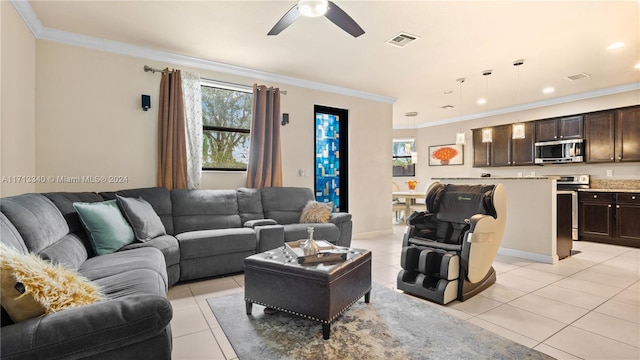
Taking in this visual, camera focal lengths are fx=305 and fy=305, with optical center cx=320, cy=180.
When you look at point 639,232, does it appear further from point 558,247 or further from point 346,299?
point 346,299

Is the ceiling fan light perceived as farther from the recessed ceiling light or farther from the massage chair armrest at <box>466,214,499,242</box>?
the recessed ceiling light

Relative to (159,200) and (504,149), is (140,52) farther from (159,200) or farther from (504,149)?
(504,149)

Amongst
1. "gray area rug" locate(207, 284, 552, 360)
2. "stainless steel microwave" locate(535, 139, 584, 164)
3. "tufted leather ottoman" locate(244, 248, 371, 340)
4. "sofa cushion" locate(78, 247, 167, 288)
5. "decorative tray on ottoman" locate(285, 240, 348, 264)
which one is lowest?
"gray area rug" locate(207, 284, 552, 360)

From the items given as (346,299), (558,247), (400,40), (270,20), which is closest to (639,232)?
(558,247)

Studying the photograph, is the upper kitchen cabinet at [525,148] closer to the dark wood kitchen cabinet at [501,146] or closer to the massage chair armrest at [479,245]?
the dark wood kitchen cabinet at [501,146]

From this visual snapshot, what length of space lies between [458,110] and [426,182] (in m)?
2.26

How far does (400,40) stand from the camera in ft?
11.7

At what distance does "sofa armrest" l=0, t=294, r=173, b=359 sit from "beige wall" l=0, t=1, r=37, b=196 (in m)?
2.22

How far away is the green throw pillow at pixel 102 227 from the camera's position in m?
2.54

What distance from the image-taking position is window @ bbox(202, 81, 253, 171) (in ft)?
14.2

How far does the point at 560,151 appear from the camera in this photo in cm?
590

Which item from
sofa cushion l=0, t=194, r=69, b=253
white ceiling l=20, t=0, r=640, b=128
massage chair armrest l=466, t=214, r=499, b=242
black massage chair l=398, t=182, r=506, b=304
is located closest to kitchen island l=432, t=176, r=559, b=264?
black massage chair l=398, t=182, r=506, b=304

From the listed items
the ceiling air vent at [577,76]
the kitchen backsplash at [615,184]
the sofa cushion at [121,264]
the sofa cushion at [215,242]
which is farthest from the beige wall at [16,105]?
the kitchen backsplash at [615,184]

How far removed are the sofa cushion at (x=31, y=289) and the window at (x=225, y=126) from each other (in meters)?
3.11
